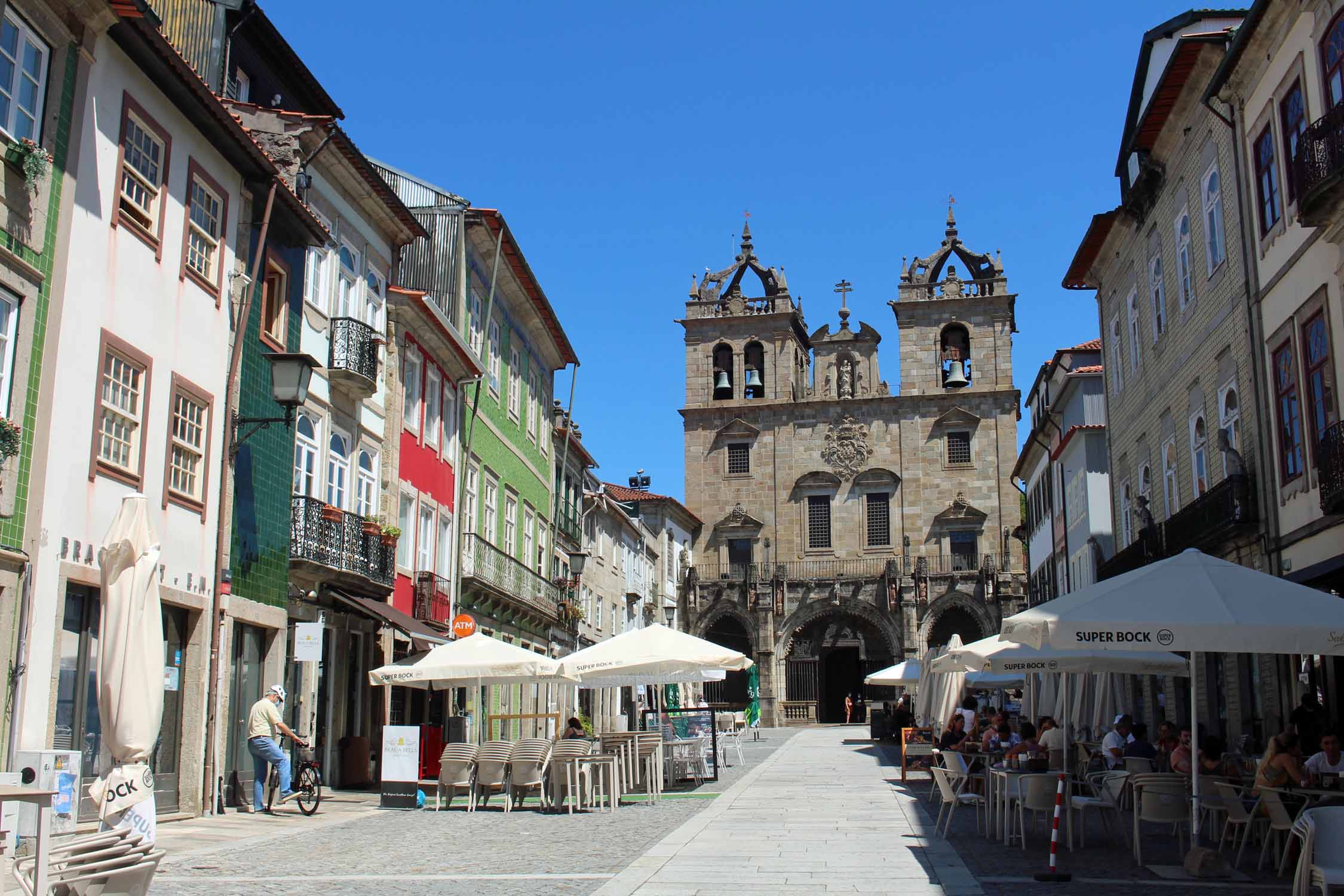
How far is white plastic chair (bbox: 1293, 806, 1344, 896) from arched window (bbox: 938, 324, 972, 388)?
55.5 metres

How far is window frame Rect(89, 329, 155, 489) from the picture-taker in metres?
13.3

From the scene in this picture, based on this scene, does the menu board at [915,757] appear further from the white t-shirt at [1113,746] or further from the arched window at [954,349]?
the arched window at [954,349]

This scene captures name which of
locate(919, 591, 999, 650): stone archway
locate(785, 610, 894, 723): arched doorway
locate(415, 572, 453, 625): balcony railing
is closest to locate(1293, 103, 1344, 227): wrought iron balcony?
locate(415, 572, 453, 625): balcony railing

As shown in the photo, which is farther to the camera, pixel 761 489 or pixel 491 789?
pixel 761 489

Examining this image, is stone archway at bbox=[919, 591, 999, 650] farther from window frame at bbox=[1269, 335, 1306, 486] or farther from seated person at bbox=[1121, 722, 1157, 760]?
seated person at bbox=[1121, 722, 1157, 760]

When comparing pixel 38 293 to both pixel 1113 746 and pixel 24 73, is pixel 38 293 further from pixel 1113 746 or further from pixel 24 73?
pixel 1113 746

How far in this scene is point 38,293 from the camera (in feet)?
40.3

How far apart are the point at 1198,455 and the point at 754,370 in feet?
146

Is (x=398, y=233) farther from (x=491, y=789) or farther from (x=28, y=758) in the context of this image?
(x=28, y=758)

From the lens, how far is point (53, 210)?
1265cm

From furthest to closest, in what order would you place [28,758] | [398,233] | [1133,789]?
[398,233], [1133,789], [28,758]

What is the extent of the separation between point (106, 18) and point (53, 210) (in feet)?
6.49

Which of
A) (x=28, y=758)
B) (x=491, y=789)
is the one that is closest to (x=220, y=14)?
(x=491, y=789)

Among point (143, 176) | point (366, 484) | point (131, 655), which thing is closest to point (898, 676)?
point (366, 484)
